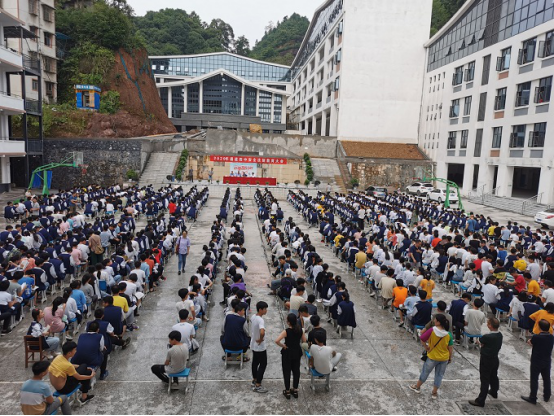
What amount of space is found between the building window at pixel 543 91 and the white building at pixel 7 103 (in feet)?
119

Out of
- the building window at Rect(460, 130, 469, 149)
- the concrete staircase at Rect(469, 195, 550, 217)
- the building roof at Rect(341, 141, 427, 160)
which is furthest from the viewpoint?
the building roof at Rect(341, 141, 427, 160)

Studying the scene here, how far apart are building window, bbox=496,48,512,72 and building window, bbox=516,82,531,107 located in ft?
7.44

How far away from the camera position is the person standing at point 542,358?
5.73m

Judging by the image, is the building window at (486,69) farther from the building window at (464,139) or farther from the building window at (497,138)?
the building window at (464,139)

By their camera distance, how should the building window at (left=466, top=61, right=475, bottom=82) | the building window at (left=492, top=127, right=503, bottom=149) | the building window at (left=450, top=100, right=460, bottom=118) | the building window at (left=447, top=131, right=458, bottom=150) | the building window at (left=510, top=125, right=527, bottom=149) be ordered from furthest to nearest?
1. the building window at (left=447, top=131, right=458, bottom=150)
2. the building window at (left=450, top=100, right=460, bottom=118)
3. the building window at (left=466, top=61, right=475, bottom=82)
4. the building window at (left=492, top=127, right=503, bottom=149)
5. the building window at (left=510, top=125, right=527, bottom=149)

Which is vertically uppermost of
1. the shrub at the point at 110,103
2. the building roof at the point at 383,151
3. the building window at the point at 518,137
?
the shrub at the point at 110,103

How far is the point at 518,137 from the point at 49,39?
47380mm

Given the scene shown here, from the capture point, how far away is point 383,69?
43.5 meters

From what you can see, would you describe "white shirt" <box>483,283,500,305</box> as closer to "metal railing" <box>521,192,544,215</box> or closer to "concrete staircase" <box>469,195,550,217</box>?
"concrete staircase" <box>469,195,550,217</box>

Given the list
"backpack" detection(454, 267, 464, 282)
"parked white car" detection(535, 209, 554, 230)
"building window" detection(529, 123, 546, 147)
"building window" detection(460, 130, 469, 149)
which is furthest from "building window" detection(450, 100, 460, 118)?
"backpack" detection(454, 267, 464, 282)

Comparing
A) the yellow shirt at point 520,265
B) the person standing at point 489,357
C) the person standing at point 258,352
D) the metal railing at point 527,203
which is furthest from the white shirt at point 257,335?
the metal railing at point 527,203

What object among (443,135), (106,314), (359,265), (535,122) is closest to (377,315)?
(359,265)

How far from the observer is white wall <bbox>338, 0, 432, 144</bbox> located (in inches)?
1671

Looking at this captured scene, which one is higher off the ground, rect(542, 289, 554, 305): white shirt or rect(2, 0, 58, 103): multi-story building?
rect(2, 0, 58, 103): multi-story building
